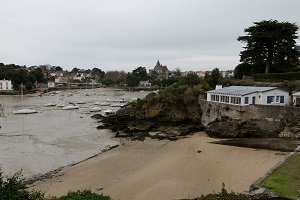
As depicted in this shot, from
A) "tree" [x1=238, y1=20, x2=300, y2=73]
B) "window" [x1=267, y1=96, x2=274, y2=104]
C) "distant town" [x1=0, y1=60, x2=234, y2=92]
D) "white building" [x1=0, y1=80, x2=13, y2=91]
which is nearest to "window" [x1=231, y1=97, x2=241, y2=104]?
"window" [x1=267, y1=96, x2=274, y2=104]

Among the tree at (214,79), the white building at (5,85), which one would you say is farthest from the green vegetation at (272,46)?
the white building at (5,85)

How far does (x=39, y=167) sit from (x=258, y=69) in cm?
2997

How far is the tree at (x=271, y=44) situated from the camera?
38.7 metres

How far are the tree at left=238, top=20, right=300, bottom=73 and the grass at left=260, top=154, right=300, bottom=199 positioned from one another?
25.8 metres

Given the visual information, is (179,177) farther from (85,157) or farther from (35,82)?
(35,82)

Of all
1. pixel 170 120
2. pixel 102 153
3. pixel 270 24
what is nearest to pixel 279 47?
pixel 270 24

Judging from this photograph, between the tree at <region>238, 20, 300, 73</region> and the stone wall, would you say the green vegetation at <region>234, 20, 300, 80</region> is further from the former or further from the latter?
the stone wall

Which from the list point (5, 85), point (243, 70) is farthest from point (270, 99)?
point (5, 85)

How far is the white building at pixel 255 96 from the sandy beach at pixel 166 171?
17.2ft

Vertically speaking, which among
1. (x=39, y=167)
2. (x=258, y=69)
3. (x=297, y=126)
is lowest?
(x=39, y=167)

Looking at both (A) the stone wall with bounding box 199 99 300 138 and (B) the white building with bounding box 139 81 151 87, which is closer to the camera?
(A) the stone wall with bounding box 199 99 300 138

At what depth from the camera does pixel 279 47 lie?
39.4m

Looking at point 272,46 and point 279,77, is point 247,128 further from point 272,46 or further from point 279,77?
point 272,46

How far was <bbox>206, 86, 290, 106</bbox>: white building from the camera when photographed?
2889 centimetres
